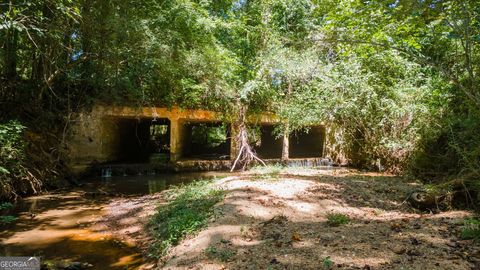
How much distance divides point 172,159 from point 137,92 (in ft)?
9.81

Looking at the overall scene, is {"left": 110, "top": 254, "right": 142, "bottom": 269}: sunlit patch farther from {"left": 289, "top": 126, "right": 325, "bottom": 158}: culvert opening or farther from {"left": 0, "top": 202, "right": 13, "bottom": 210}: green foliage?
{"left": 289, "top": 126, "right": 325, "bottom": 158}: culvert opening

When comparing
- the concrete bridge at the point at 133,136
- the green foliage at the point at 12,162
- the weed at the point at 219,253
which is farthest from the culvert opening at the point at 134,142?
the weed at the point at 219,253

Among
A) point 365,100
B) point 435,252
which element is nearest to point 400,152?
point 365,100

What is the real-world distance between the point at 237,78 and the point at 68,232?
8903 millimetres

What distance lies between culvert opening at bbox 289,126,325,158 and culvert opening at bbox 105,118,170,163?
22.1 ft

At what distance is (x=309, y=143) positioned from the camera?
17250mm

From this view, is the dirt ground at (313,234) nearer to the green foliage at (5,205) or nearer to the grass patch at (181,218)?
the grass patch at (181,218)

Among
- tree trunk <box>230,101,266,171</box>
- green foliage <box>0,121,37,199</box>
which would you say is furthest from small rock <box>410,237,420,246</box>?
tree trunk <box>230,101,266,171</box>

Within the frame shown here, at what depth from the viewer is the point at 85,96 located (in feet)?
32.7

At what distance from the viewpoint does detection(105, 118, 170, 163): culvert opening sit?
40.7 feet

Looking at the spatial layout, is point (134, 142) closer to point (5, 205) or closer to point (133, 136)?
point (133, 136)

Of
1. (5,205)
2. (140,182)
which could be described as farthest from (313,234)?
(140,182)

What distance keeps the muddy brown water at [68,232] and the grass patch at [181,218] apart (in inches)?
14.9

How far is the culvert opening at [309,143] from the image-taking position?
51.6 feet
